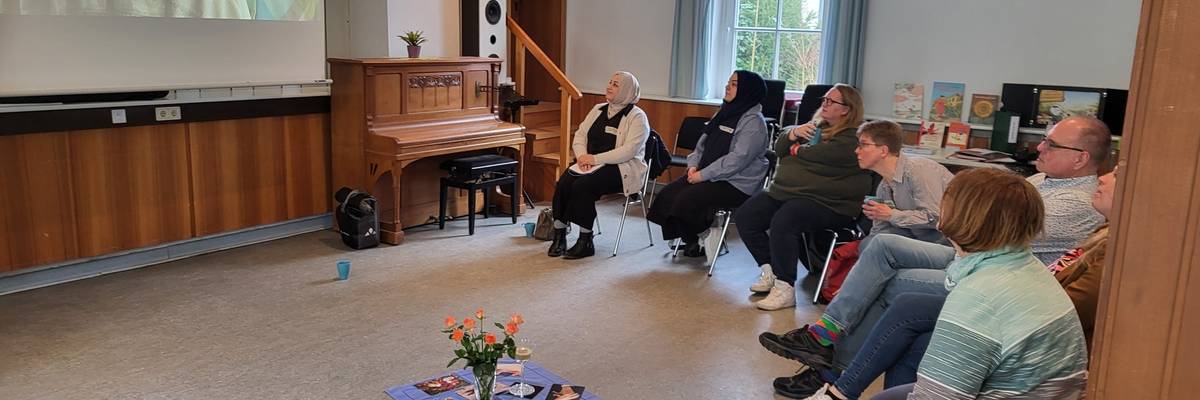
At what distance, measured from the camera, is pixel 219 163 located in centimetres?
512

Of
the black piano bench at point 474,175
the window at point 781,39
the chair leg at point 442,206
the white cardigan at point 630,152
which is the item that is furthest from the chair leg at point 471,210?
the window at point 781,39

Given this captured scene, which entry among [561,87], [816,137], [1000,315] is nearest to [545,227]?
[561,87]

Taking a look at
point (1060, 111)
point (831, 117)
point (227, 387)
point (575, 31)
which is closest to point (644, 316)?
point (831, 117)

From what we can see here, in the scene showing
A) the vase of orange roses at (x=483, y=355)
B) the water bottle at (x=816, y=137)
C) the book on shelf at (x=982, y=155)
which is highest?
the water bottle at (x=816, y=137)

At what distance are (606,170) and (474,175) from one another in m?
0.86

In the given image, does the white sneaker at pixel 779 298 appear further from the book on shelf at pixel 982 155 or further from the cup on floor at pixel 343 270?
the cup on floor at pixel 343 270

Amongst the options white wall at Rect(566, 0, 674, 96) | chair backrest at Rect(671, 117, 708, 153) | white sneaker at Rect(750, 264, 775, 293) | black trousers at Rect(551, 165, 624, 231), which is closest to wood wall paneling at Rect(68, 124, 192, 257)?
black trousers at Rect(551, 165, 624, 231)

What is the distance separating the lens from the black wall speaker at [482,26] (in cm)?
635

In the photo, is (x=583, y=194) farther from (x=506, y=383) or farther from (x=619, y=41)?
(x=619, y=41)

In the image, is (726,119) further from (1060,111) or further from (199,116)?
(199,116)

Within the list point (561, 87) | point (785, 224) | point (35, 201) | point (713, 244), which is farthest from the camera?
point (561, 87)

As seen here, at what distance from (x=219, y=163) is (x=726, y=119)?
276 centimetres

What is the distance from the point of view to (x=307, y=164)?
221 inches

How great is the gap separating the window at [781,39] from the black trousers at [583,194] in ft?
7.38
